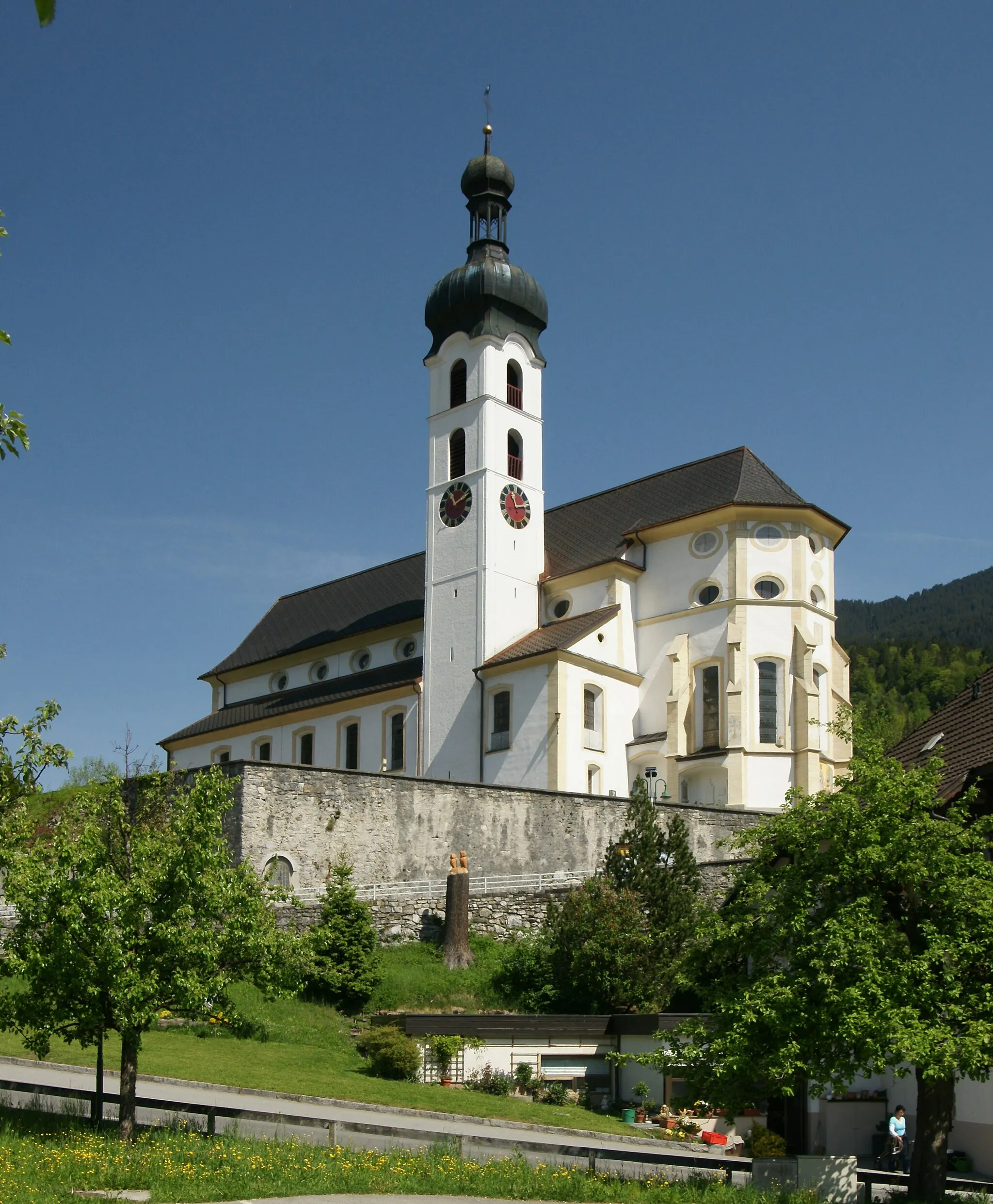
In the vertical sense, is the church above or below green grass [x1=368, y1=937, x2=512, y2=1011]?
above

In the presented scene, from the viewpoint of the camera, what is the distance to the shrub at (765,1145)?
19500 mm

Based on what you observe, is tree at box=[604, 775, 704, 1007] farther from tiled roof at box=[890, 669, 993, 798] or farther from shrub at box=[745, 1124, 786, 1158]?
shrub at box=[745, 1124, 786, 1158]

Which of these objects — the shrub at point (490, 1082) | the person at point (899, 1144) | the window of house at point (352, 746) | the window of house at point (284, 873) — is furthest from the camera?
the window of house at point (352, 746)

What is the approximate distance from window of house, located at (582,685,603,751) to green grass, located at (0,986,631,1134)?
1894 cm

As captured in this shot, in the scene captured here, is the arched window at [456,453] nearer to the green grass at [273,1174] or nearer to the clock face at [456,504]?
the clock face at [456,504]

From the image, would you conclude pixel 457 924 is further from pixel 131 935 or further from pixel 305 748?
pixel 305 748

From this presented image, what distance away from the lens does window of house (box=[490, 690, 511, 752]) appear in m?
48.0

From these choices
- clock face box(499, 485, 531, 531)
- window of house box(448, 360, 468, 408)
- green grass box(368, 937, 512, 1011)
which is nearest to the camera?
green grass box(368, 937, 512, 1011)

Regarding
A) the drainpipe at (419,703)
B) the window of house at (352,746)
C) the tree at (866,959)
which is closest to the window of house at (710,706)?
the drainpipe at (419,703)

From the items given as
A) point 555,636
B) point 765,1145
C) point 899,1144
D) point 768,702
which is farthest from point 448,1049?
point 555,636

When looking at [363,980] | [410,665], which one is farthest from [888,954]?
[410,665]

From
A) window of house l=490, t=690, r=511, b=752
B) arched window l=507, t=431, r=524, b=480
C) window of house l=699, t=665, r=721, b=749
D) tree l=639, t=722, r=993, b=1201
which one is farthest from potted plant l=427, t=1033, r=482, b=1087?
arched window l=507, t=431, r=524, b=480

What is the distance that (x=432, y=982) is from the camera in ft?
103

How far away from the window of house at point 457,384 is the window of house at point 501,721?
37.7 feet
